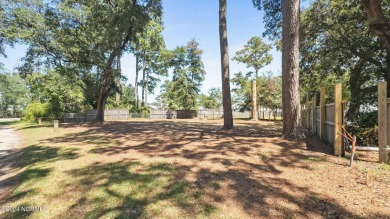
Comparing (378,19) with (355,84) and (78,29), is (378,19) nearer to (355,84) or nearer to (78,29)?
(355,84)

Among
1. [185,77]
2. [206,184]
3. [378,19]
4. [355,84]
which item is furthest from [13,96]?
[378,19]

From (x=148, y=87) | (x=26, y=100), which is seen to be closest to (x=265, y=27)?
(x=148, y=87)

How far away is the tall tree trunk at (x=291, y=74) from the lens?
21.3ft

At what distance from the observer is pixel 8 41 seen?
49.7 feet

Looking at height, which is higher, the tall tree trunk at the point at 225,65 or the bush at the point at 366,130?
the tall tree trunk at the point at 225,65

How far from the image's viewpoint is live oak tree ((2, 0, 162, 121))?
1459 centimetres

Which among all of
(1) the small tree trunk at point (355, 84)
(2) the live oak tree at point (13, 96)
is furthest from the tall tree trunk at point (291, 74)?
(2) the live oak tree at point (13, 96)

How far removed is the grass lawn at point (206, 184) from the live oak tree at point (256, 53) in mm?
31359

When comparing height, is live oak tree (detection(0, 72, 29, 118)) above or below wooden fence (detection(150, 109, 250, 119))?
above

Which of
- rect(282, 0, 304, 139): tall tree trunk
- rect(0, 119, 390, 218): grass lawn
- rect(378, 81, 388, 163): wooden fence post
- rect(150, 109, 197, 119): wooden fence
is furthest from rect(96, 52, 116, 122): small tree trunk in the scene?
rect(378, 81, 388, 163): wooden fence post

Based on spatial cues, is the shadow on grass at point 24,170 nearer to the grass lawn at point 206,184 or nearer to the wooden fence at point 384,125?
the grass lawn at point 206,184

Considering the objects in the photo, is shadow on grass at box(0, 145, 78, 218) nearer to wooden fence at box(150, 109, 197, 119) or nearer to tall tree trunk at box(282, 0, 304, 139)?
tall tree trunk at box(282, 0, 304, 139)

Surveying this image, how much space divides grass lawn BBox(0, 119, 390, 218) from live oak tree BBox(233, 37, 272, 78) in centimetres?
3136

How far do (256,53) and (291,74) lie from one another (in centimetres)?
3095
